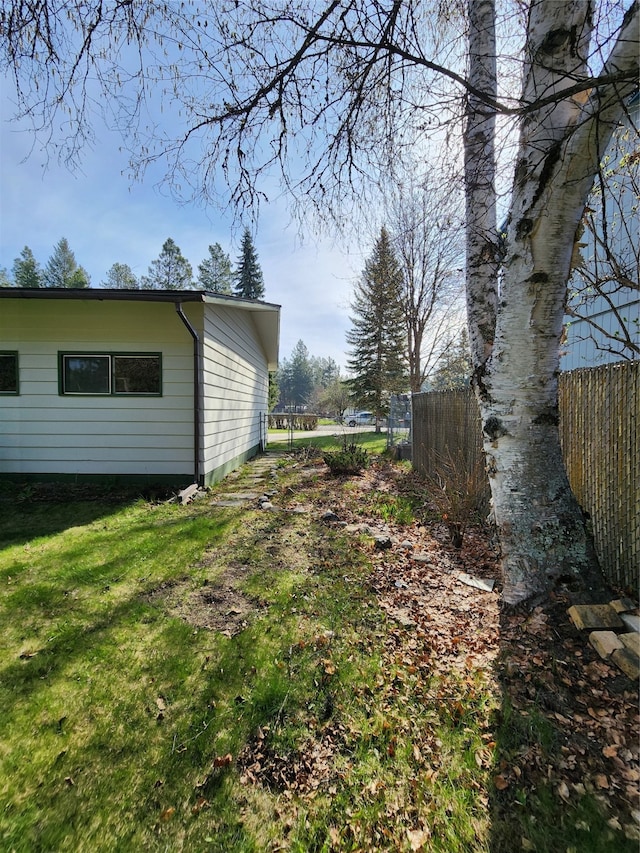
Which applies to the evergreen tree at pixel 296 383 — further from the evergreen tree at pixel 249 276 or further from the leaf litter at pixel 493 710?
the leaf litter at pixel 493 710

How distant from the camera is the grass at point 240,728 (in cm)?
141

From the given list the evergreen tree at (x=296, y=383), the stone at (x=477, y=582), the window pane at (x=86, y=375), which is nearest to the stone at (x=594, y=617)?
the stone at (x=477, y=582)

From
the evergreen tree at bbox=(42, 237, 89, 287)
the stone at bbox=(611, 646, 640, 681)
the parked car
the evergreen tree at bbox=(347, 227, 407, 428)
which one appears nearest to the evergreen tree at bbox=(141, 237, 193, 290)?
the evergreen tree at bbox=(42, 237, 89, 287)

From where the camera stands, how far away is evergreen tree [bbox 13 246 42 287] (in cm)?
3366

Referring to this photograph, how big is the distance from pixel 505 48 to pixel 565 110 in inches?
44.6

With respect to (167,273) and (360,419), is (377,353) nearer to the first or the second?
(360,419)

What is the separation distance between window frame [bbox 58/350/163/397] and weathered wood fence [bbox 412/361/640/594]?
237 inches

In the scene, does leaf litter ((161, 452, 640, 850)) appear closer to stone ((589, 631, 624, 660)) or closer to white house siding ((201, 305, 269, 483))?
stone ((589, 631, 624, 660))

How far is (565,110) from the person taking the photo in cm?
222

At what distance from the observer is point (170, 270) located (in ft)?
97.0

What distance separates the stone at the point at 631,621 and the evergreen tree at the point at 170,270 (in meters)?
32.7

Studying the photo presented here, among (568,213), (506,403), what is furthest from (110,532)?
(568,213)

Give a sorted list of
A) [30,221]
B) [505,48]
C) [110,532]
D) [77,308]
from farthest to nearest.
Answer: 1. [77,308]
2. [110,532]
3. [30,221]
4. [505,48]

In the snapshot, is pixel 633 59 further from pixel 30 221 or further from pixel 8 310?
pixel 8 310
